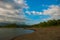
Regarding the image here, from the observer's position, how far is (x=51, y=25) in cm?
1742

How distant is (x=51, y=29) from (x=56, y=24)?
913mm

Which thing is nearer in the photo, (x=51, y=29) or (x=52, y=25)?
(x=51, y=29)

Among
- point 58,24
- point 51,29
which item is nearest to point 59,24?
point 58,24

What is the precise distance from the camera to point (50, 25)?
16812 mm

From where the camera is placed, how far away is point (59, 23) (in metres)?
15.9

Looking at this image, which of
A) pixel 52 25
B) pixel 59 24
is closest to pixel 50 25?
pixel 52 25

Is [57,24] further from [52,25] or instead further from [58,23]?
[52,25]

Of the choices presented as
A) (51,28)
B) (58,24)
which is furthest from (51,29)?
(58,24)

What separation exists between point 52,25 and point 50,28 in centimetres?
143

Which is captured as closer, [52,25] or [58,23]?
[58,23]

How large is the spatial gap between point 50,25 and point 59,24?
1.59 metres

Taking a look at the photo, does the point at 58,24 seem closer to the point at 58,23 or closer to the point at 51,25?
the point at 58,23

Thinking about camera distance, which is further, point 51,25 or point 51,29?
point 51,25

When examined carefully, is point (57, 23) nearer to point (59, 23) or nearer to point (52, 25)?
point (59, 23)
